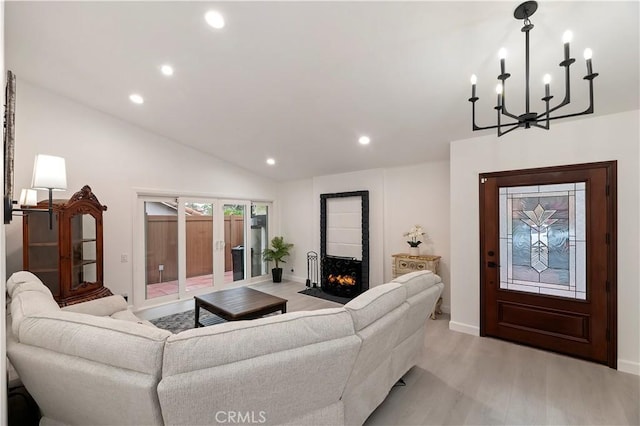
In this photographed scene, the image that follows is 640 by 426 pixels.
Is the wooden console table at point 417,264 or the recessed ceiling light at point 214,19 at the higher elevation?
the recessed ceiling light at point 214,19

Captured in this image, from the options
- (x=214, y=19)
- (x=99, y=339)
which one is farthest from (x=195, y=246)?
(x=99, y=339)

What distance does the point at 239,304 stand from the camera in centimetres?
346

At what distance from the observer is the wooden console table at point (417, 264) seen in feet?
13.7

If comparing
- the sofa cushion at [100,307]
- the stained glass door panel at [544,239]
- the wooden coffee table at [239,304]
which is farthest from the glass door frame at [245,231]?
the stained glass door panel at [544,239]

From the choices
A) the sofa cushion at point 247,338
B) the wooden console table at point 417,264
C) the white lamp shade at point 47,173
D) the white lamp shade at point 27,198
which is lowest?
the wooden console table at point 417,264

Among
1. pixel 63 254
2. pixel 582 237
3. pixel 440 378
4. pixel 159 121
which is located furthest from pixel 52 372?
pixel 582 237

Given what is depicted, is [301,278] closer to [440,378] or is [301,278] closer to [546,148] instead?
[440,378]

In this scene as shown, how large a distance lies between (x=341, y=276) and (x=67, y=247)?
4.14m

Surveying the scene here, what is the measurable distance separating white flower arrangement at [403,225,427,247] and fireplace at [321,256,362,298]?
1.14m

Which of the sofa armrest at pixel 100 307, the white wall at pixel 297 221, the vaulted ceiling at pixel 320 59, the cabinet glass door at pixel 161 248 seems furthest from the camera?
the white wall at pixel 297 221

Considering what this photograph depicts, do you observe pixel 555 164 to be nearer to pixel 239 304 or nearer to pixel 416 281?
pixel 416 281

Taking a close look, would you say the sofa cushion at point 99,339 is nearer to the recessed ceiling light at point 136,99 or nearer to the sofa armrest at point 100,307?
the sofa armrest at point 100,307

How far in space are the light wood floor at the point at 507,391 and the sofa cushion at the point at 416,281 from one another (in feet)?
2.96

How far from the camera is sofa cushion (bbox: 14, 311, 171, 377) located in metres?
1.22
